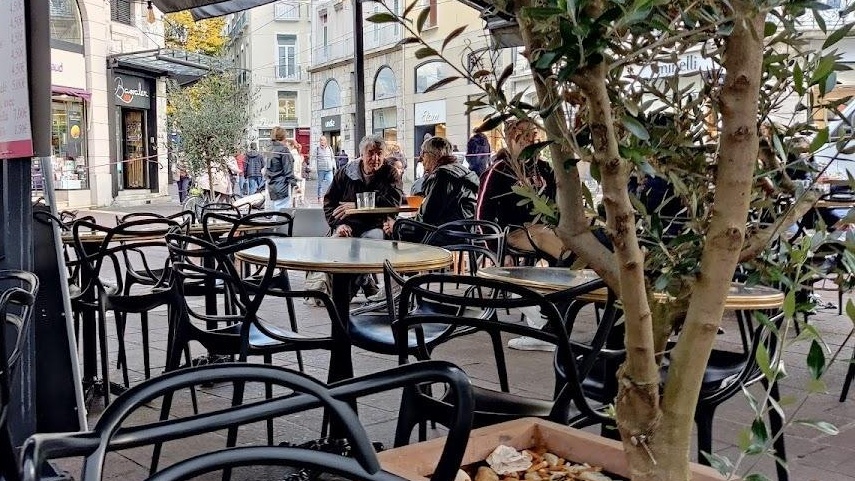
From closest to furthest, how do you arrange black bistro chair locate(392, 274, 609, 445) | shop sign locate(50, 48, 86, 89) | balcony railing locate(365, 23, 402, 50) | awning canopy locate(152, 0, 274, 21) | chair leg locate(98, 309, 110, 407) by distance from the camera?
black bistro chair locate(392, 274, 609, 445) < chair leg locate(98, 309, 110, 407) < awning canopy locate(152, 0, 274, 21) < shop sign locate(50, 48, 86, 89) < balcony railing locate(365, 23, 402, 50)

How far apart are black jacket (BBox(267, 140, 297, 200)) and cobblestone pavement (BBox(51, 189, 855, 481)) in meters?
6.87

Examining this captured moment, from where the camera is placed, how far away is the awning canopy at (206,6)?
4.74 m

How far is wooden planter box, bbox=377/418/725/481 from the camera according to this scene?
1.47 m

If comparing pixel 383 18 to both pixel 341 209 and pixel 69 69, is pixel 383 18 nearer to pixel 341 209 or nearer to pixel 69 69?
pixel 341 209

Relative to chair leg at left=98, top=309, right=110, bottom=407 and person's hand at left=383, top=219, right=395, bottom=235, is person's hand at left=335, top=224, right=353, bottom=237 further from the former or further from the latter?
chair leg at left=98, top=309, right=110, bottom=407

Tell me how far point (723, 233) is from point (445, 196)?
5.34m

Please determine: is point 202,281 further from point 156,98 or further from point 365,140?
point 156,98

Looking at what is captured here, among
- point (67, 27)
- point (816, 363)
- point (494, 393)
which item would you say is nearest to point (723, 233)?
point (816, 363)

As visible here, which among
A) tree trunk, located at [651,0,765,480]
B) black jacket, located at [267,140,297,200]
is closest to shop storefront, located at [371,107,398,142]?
black jacket, located at [267,140,297,200]

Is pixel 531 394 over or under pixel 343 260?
under

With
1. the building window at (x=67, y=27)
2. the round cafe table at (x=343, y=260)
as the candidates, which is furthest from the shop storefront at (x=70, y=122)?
the round cafe table at (x=343, y=260)

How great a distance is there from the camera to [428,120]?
31.5 meters

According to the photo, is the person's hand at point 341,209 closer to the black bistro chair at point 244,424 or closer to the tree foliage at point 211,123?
the black bistro chair at point 244,424

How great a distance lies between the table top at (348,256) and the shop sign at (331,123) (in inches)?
1482
